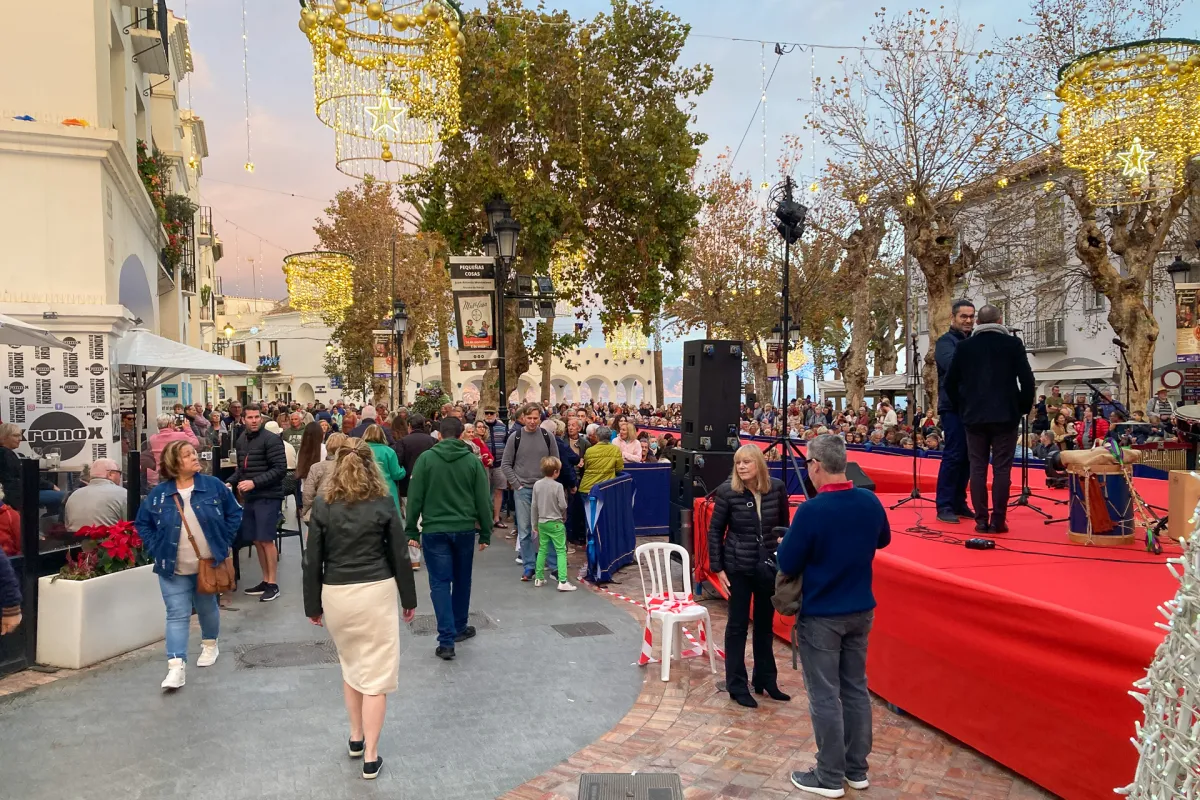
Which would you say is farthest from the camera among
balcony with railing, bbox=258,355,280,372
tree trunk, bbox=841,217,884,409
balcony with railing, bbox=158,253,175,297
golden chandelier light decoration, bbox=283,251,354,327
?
balcony with railing, bbox=258,355,280,372

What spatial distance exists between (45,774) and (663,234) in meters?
17.1

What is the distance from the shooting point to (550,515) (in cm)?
873

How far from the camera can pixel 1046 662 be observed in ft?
13.6

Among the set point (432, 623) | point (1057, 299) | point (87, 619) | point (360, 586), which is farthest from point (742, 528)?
point (1057, 299)

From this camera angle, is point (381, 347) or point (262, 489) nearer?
point (262, 489)

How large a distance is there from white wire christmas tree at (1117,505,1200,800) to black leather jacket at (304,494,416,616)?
3.47 metres

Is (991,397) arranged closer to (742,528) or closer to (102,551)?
(742,528)

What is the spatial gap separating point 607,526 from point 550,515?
2.38 ft

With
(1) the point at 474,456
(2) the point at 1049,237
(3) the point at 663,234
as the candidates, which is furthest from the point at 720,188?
(1) the point at 474,456

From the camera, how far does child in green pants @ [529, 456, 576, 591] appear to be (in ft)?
28.5

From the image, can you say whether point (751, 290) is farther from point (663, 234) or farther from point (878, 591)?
point (878, 591)

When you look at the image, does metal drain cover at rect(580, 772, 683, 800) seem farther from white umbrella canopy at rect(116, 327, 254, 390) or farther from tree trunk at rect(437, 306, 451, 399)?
tree trunk at rect(437, 306, 451, 399)

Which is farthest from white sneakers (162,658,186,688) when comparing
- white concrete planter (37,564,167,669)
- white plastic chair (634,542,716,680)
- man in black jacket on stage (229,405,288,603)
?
white plastic chair (634,542,716,680)

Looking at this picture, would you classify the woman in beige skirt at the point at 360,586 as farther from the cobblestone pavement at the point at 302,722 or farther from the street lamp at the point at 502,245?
the street lamp at the point at 502,245
